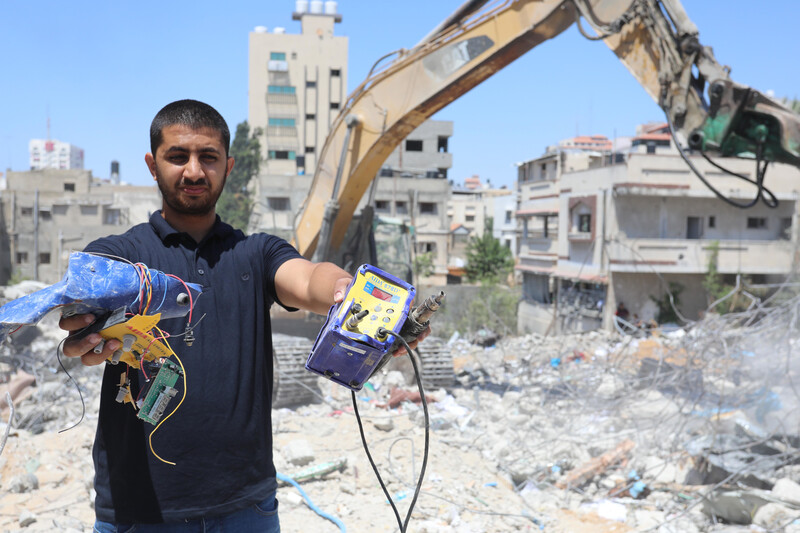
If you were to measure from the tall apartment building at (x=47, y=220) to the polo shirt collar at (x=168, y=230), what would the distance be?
28903mm

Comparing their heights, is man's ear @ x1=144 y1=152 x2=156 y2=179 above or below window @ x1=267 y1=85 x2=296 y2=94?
below

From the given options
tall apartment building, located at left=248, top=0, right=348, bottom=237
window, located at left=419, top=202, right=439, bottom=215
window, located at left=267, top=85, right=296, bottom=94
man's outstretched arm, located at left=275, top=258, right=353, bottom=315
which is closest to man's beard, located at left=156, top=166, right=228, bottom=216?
man's outstretched arm, located at left=275, top=258, right=353, bottom=315

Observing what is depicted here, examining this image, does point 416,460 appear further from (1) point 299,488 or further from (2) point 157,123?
(2) point 157,123

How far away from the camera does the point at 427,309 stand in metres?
1.71

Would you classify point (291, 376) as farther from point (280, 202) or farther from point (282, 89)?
point (282, 89)

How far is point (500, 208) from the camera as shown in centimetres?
4412

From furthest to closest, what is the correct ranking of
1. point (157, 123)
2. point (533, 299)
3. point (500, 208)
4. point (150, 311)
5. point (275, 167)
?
point (500, 208), point (275, 167), point (533, 299), point (157, 123), point (150, 311)

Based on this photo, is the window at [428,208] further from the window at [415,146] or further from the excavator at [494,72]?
the excavator at [494,72]

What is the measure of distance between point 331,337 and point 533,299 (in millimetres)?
24034

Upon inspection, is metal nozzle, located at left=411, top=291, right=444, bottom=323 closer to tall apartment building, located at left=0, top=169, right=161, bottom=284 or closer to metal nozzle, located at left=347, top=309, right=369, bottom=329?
metal nozzle, located at left=347, top=309, right=369, bottom=329

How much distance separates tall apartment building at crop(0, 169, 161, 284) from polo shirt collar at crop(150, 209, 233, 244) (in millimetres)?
28903

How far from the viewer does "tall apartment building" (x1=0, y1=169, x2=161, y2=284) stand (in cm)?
2938

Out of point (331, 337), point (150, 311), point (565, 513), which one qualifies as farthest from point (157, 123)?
point (565, 513)

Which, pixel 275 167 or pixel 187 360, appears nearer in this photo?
pixel 187 360
